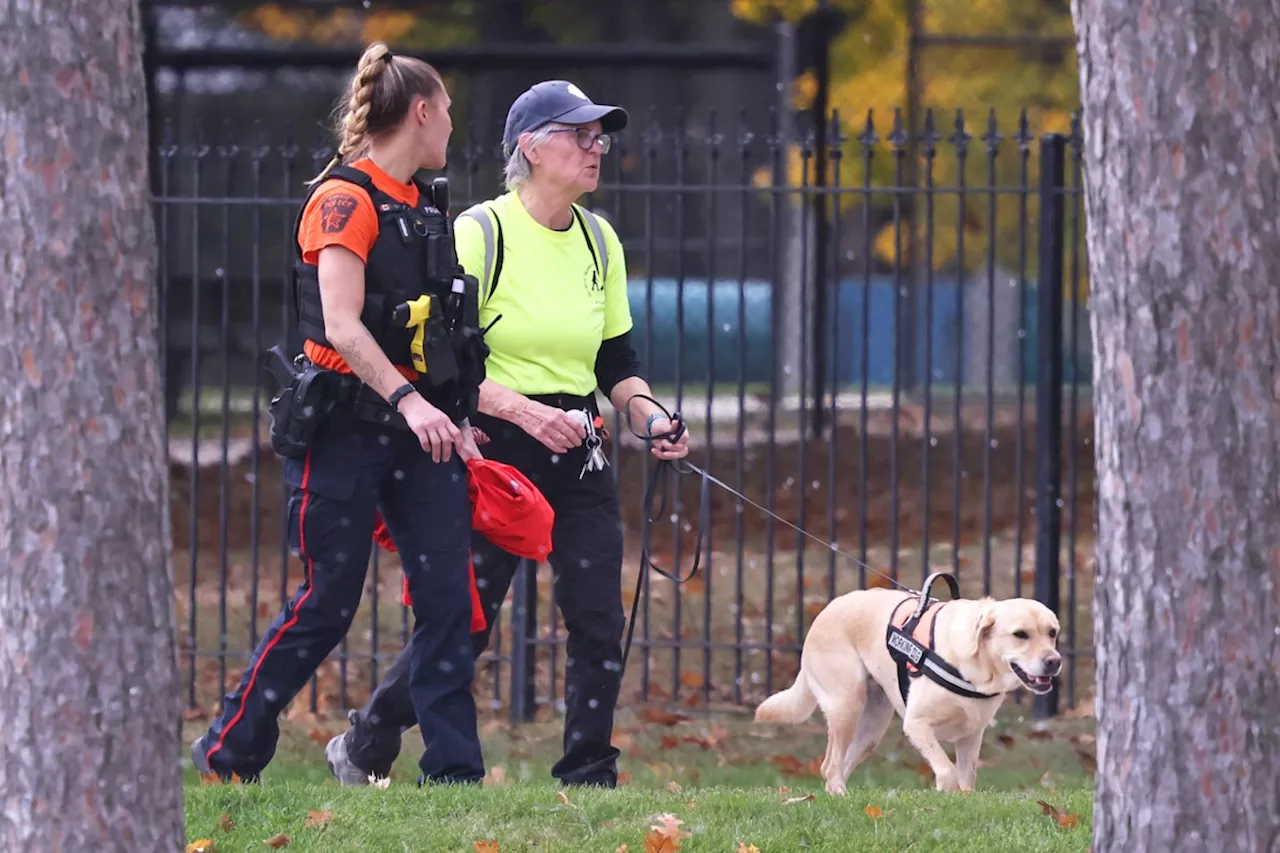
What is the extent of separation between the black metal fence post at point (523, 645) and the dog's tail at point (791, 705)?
5.21 feet

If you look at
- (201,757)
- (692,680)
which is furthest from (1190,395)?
(692,680)

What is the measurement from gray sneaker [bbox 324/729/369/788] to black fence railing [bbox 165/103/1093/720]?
154 cm

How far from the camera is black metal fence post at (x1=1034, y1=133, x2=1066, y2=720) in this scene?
698 centimetres

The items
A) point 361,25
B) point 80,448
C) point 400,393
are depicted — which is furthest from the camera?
point 361,25

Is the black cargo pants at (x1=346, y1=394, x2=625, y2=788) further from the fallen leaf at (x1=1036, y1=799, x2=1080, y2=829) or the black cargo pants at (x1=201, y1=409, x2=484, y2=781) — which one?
the fallen leaf at (x1=1036, y1=799, x2=1080, y2=829)

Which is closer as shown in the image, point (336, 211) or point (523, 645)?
point (336, 211)

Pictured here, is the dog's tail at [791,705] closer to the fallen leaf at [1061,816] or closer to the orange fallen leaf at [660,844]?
the fallen leaf at [1061,816]

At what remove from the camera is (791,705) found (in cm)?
573

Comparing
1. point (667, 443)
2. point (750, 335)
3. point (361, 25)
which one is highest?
point (361, 25)

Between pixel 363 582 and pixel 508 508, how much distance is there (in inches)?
16.3

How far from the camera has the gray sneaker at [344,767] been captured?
5258 millimetres

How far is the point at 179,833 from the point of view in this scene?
3.38 m

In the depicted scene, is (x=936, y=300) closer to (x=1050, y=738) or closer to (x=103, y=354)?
(x=1050, y=738)

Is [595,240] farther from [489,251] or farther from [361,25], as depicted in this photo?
[361,25]
